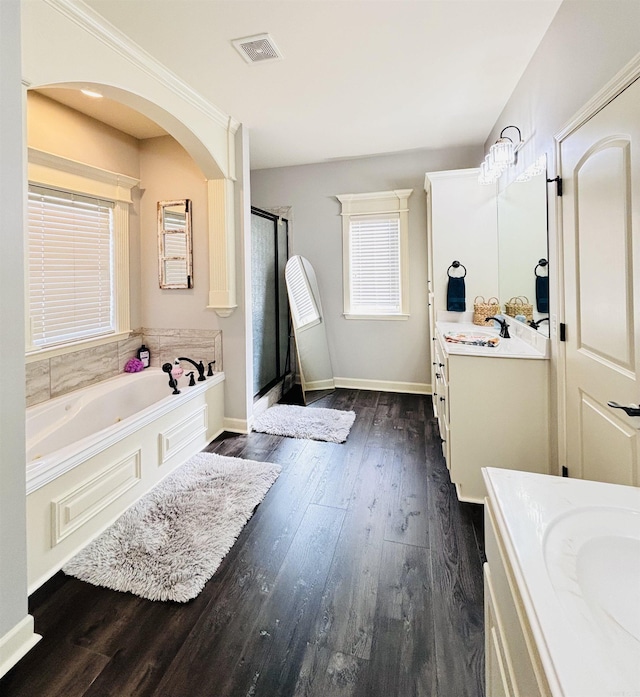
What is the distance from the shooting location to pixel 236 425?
3.39 meters

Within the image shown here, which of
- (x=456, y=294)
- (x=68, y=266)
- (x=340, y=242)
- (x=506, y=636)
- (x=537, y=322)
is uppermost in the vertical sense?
(x=340, y=242)

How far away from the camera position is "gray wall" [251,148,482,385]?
423 centimetres

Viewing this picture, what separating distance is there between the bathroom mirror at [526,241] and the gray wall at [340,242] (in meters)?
1.19

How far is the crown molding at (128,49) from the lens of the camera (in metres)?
1.81

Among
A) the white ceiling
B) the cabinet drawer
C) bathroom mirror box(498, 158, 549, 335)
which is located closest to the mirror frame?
bathroom mirror box(498, 158, 549, 335)

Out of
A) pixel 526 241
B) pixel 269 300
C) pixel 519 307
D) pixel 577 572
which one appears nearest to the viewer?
pixel 577 572

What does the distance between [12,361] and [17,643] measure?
1011 mm

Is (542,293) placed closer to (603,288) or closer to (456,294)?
(603,288)

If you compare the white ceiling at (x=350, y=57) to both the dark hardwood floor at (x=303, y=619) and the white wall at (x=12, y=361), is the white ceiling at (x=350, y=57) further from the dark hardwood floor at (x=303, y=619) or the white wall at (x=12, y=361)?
the dark hardwood floor at (x=303, y=619)

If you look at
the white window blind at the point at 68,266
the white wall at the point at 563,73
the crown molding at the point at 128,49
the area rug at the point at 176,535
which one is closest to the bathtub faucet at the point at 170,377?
the area rug at the point at 176,535

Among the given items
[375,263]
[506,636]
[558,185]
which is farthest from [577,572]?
[375,263]

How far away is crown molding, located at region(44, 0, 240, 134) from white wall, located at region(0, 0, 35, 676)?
66 cm

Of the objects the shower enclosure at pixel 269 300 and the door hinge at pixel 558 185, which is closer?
the door hinge at pixel 558 185

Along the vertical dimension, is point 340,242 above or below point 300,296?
above
